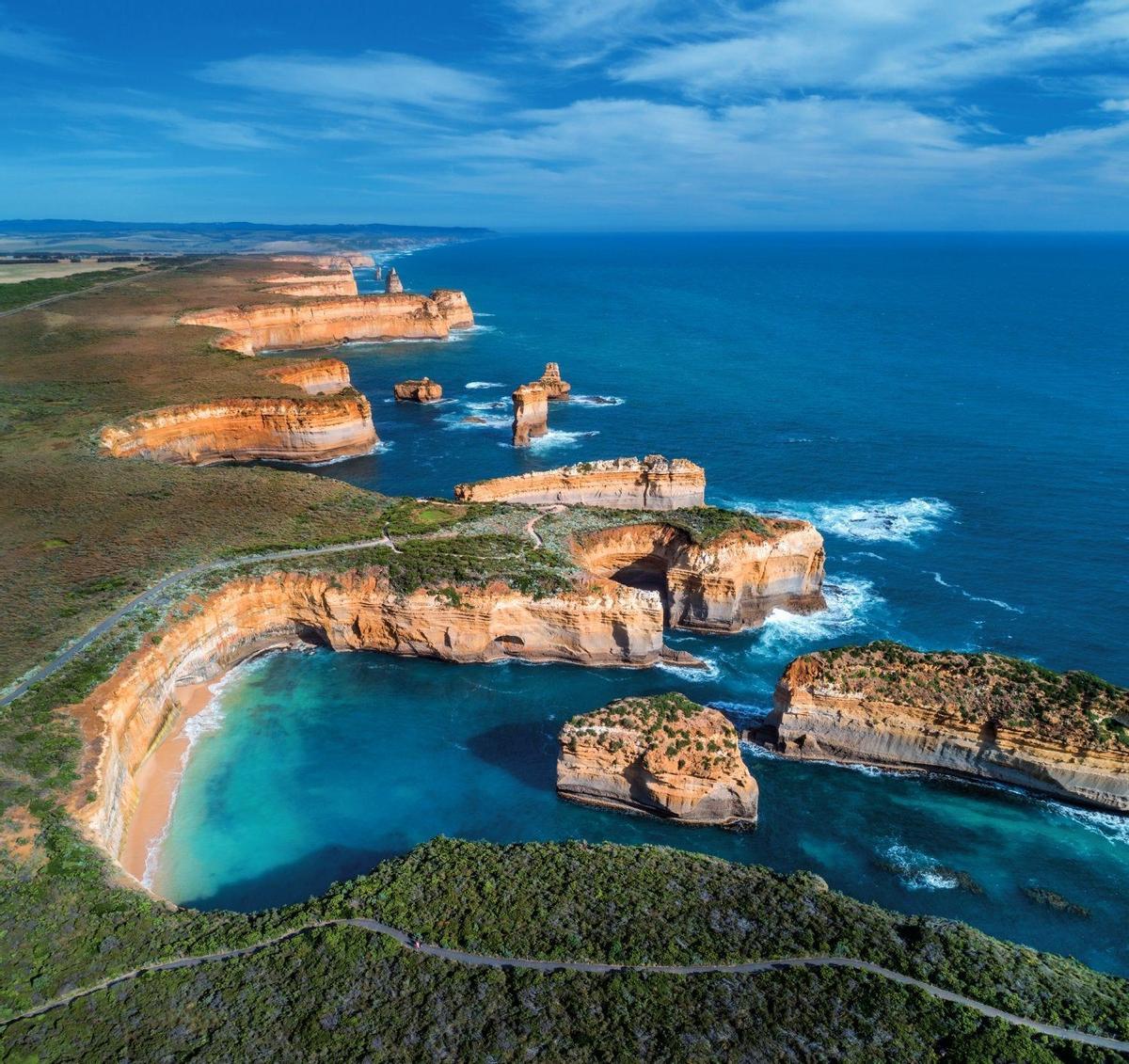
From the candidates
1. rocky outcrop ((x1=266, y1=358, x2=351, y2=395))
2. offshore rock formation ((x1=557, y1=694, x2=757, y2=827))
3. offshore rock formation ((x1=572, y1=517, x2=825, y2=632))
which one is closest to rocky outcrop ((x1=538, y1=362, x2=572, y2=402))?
rocky outcrop ((x1=266, y1=358, x2=351, y2=395))

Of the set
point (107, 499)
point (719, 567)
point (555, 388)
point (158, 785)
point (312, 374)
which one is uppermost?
point (312, 374)

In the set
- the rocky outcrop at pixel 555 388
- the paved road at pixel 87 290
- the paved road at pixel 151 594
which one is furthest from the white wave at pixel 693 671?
the paved road at pixel 87 290

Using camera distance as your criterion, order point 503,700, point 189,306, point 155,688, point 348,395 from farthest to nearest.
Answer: point 189,306 → point 348,395 → point 503,700 → point 155,688

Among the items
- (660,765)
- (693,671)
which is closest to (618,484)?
(693,671)

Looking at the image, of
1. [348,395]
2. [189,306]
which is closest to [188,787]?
[348,395]

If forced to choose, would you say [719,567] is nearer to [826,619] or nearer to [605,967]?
[826,619]

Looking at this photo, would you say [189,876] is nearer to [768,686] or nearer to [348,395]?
[768,686]
